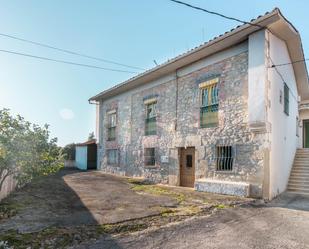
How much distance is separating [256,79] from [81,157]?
1912cm

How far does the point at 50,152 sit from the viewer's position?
23.9 feet

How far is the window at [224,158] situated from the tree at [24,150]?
650 centimetres

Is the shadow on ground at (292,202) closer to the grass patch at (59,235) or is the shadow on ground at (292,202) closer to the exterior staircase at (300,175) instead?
the exterior staircase at (300,175)

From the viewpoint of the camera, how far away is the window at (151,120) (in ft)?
50.6

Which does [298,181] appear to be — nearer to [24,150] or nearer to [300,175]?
[300,175]

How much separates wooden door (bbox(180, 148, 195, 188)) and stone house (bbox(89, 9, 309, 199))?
0.15ft

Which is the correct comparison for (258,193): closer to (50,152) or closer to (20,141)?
(50,152)

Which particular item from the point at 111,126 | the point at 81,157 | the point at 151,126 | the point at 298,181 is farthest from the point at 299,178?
the point at 81,157

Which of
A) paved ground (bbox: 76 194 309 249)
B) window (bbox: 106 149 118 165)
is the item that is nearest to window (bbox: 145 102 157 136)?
window (bbox: 106 149 118 165)

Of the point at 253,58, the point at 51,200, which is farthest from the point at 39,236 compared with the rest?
the point at 253,58

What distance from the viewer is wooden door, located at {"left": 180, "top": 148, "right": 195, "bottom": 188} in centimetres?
1305

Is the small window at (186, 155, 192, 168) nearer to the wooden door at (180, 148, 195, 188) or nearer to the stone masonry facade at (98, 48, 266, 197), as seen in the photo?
the wooden door at (180, 148, 195, 188)

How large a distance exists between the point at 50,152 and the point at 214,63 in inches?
306

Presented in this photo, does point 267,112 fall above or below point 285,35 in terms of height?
below
